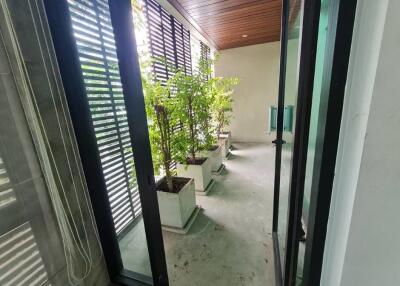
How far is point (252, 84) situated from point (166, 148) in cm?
427

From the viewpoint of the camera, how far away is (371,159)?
44 centimetres

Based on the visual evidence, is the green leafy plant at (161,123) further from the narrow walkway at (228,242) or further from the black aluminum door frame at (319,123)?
the black aluminum door frame at (319,123)

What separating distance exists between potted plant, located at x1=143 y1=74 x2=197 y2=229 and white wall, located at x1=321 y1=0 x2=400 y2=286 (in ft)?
5.14

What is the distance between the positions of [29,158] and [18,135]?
119mm

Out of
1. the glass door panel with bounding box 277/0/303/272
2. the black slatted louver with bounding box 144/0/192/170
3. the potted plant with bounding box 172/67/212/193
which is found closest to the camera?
the glass door panel with bounding box 277/0/303/272

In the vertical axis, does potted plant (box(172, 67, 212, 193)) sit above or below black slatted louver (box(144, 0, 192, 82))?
below

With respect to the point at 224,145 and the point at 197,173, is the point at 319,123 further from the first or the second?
the point at 224,145

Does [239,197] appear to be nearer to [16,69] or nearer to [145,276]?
[145,276]

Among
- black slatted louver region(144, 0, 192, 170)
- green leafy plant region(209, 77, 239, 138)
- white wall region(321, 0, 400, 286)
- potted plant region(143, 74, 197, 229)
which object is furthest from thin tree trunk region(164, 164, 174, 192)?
green leafy plant region(209, 77, 239, 138)

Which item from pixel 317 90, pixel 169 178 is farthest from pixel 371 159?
pixel 169 178

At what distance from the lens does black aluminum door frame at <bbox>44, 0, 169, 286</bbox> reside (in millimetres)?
917

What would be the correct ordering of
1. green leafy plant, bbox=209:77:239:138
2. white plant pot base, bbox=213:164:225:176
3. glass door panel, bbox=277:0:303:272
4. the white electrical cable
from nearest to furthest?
the white electrical cable
glass door panel, bbox=277:0:303:272
white plant pot base, bbox=213:164:225:176
green leafy plant, bbox=209:77:239:138

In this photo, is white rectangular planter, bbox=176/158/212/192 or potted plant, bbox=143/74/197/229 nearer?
potted plant, bbox=143/74/197/229

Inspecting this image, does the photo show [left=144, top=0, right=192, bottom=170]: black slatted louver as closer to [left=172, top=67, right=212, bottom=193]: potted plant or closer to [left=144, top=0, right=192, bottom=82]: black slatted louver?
[left=144, top=0, right=192, bottom=82]: black slatted louver
